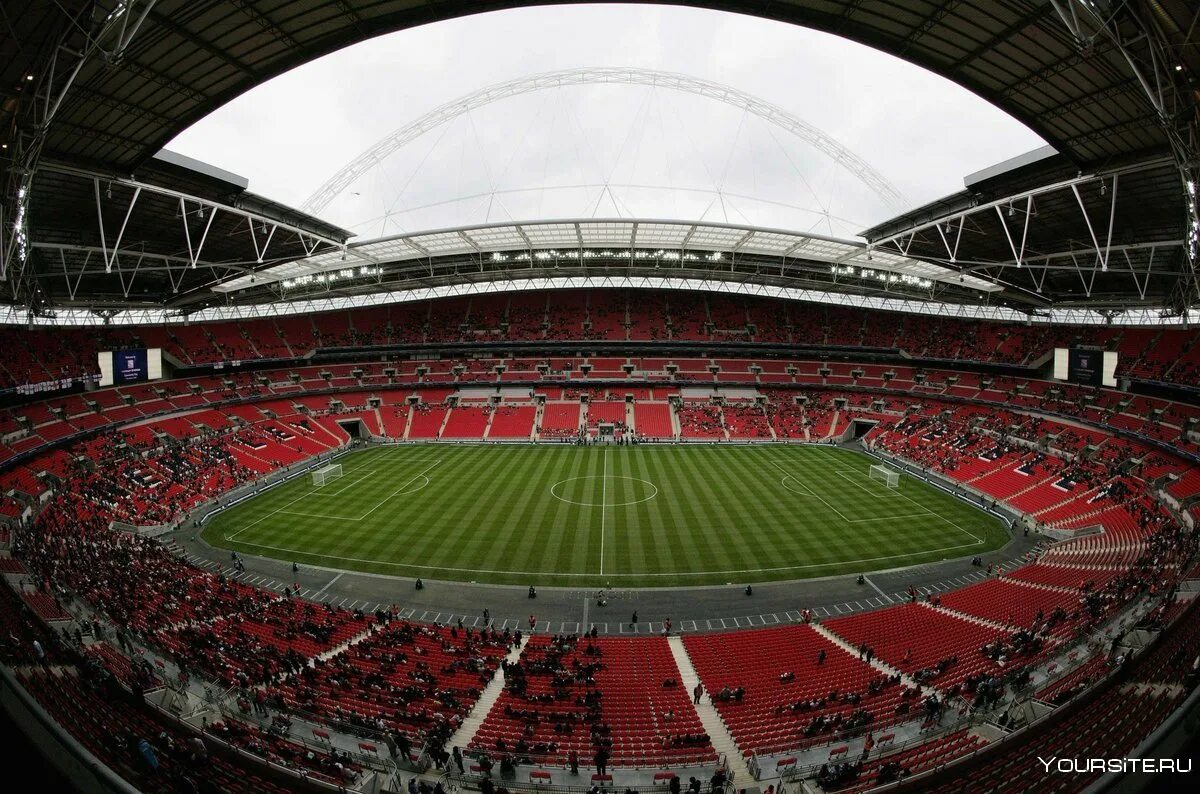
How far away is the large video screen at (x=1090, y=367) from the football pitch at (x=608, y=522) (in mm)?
14837

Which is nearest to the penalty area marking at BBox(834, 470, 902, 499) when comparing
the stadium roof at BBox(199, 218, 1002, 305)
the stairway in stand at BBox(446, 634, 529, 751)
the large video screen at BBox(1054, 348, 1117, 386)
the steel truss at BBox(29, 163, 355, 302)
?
the large video screen at BBox(1054, 348, 1117, 386)

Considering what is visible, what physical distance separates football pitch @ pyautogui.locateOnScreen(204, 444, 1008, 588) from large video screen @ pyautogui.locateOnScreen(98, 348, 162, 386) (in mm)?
13736

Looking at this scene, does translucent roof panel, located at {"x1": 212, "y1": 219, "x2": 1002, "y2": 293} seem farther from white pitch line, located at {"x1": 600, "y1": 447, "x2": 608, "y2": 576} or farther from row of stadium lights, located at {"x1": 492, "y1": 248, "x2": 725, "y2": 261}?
white pitch line, located at {"x1": 600, "y1": 447, "x2": 608, "y2": 576}

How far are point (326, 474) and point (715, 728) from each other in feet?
132

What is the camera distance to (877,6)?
20172 mm

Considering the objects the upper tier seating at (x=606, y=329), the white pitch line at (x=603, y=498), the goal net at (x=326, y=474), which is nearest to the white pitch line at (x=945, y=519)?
the white pitch line at (x=603, y=498)

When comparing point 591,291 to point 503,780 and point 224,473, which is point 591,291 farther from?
point 503,780

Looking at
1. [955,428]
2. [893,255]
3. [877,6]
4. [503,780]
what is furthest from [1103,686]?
[955,428]

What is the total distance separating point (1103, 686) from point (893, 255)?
3831 cm

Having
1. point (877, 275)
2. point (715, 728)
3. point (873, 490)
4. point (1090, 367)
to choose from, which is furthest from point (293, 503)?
point (1090, 367)

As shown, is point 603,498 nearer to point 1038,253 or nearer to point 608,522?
point 608,522

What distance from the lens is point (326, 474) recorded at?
45688 millimetres

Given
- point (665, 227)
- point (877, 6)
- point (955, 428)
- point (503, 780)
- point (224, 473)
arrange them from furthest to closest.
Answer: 1. point (955, 428)
2. point (665, 227)
3. point (224, 473)
4. point (877, 6)
5. point (503, 780)

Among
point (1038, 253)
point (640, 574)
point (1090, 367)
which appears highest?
point (1038, 253)
